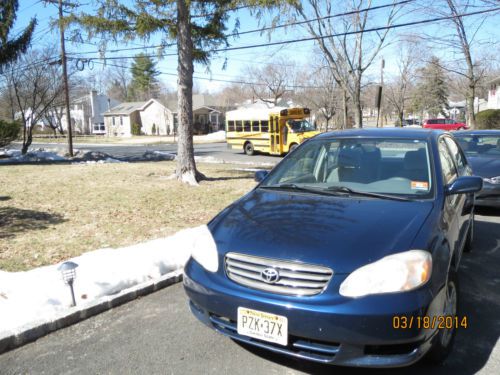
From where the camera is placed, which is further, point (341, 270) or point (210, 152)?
point (210, 152)

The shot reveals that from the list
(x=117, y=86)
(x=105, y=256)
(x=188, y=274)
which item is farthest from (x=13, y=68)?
(x=117, y=86)

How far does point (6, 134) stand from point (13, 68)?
3.44 metres

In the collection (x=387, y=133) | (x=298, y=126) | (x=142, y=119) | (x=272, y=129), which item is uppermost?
(x=142, y=119)

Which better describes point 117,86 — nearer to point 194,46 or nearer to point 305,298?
point 194,46

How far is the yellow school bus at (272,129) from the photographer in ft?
71.7

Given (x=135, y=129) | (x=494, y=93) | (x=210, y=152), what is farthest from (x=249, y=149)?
(x=135, y=129)

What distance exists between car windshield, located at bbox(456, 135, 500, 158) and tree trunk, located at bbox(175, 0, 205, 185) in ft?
21.0

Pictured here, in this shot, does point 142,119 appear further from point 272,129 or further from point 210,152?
point 272,129

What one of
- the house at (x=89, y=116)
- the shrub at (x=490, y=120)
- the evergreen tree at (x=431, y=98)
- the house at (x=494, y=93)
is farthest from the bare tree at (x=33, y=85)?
the evergreen tree at (x=431, y=98)

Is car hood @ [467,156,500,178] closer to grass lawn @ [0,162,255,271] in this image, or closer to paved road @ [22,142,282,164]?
grass lawn @ [0,162,255,271]

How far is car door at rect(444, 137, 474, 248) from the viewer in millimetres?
3945

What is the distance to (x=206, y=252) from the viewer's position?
290 centimetres

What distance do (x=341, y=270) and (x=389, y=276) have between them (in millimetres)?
273

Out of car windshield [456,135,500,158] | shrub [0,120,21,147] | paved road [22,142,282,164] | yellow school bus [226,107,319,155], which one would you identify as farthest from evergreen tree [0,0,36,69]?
car windshield [456,135,500,158]
